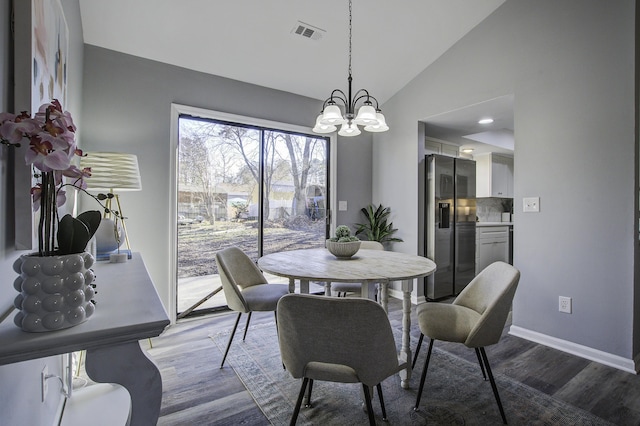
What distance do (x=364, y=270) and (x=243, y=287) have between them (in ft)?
3.70

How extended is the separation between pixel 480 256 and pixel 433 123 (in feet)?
6.59

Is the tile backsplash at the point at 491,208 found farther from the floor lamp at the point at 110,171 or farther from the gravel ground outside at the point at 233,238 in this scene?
the floor lamp at the point at 110,171

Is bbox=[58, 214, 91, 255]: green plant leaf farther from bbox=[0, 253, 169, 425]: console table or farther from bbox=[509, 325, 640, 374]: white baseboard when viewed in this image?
bbox=[509, 325, 640, 374]: white baseboard

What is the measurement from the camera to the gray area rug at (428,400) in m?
1.68

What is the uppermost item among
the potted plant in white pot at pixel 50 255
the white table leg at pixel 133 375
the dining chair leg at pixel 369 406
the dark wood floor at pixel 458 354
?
the potted plant in white pot at pixel 50 255

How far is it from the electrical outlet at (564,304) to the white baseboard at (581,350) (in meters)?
0.24

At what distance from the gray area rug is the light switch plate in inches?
55.2

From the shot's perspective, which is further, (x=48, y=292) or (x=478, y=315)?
(x=478, y=315)

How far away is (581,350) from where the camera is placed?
2451 mm

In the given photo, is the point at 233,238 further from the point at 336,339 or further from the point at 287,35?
the point at 336,339

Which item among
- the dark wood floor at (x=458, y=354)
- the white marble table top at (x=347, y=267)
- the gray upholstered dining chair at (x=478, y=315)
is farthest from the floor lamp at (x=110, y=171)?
the gray upholstered dining chair at (x=478, y=315)

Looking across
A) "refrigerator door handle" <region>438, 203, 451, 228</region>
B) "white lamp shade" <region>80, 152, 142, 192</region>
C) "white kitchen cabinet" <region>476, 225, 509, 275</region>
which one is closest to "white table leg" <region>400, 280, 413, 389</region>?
"white lamp shade" <region>80, 152, 142, 192</region>

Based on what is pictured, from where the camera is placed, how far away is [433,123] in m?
3.78

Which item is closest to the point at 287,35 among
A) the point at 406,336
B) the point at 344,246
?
the point at 344,246
